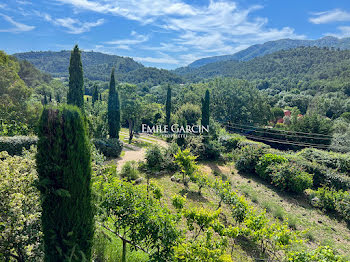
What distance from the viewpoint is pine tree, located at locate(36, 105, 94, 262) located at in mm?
3393

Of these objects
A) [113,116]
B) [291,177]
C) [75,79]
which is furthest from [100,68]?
[291,177]

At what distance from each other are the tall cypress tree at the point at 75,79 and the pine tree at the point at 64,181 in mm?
13641

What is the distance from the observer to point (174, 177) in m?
12.3

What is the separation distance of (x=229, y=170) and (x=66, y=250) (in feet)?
41.8

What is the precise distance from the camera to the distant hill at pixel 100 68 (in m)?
125

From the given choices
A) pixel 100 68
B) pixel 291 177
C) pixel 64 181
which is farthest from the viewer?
pixel 100 68

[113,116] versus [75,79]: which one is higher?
[75,79]

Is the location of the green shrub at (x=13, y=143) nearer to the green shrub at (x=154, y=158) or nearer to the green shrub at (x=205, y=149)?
the green shrub at (x=154, y=158)

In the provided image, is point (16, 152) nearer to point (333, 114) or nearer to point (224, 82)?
point (224, 82)

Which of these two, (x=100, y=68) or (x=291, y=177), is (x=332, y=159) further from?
(x=100, y=68)

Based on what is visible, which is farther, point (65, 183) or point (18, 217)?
point (18, 217)

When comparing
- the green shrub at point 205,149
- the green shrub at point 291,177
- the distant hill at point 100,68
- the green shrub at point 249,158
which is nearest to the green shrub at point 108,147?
the green shrub at point 205,149

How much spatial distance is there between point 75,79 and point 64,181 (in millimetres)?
14638

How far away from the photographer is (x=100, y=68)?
155m
